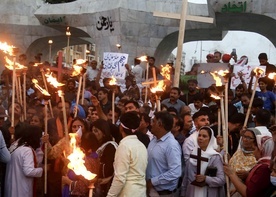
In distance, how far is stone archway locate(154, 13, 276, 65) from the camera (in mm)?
19453

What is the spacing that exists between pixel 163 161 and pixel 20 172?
1.73 metres

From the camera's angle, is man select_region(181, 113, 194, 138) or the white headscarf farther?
man select_region(181, 113, 194, 138)

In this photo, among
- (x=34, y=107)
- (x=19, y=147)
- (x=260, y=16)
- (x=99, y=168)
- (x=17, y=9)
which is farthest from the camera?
(x=17, y=9)

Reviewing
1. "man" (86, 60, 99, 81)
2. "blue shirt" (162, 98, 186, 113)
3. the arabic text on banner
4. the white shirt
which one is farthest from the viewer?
"man" (86, 60, 99, 81)

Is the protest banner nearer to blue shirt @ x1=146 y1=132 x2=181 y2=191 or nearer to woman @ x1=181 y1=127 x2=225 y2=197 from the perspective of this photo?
woman @ x1=181 y1=127 x2=225 y2=197

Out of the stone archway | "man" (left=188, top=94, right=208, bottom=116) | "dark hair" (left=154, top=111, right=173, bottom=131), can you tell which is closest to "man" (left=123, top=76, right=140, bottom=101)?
"man" (left=188, top=94, right=208, bottom=116)

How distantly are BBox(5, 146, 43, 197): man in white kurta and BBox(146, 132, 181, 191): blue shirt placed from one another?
139 centimetres

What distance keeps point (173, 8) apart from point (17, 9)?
7.43 meters

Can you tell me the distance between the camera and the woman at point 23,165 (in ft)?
21.4

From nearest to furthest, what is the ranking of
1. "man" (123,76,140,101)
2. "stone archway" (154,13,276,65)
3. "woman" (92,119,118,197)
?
"woman" (92,119,118,197)
"man" (123,76,140,101)
"stone archway" (154,13,276,65)

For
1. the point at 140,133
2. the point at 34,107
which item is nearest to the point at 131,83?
the point at 34,107

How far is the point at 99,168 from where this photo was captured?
5938mm

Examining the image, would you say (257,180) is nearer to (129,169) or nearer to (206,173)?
(129,169)

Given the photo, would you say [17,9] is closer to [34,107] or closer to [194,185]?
[34,107]
